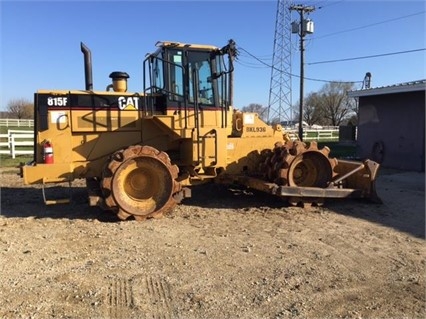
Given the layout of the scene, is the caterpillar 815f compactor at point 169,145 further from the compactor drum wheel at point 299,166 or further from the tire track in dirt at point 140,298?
the tire track in dirt at point 140,298

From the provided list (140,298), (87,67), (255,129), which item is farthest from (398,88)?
(140,298)

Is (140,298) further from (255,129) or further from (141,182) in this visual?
(255,129)

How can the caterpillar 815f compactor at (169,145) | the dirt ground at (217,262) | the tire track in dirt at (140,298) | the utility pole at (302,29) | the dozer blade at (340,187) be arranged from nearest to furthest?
the tire track in dirt at (140,298) → the dirt ground at (217,262) → the caterpillar 815f compactor at (169,145) → the dozer blade at (340,187) → the utility pole at (302,29)

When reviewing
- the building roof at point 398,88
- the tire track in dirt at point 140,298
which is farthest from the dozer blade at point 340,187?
the building roof at point 398,88

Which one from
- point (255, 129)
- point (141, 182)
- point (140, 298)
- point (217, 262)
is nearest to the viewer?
point (140, 298)

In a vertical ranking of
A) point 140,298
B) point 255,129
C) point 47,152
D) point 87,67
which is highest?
point 87,67

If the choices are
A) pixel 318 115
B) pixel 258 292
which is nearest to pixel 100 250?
pixel 258 292

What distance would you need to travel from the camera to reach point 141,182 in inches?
313

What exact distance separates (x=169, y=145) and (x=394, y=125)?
34.9 ft

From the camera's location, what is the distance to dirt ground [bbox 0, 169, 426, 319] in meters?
4.34

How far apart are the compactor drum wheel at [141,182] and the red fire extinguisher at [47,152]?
3.76ft

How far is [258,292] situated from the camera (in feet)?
15.3

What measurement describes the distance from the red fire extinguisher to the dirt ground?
1.02 m

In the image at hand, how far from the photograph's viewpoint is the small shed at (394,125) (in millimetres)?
15234
